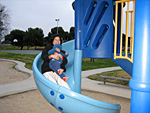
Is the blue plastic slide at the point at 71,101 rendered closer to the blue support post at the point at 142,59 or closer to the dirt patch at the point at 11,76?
the blue support post at the point at 142,59

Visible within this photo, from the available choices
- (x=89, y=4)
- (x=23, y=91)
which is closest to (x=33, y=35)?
(x=23, y=91)

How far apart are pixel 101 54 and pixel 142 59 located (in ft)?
4.37

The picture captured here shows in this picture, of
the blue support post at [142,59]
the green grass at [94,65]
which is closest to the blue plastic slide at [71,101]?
the blue support post at [142,59]

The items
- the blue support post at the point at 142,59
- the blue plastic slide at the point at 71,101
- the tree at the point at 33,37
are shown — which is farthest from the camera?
the tree at the point at 33,37

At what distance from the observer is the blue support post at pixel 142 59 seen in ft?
6.47

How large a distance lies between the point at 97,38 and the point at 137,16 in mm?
1445

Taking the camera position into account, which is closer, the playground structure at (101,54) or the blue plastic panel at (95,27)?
the playground structure at (101,54)

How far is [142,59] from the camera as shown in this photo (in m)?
2.02

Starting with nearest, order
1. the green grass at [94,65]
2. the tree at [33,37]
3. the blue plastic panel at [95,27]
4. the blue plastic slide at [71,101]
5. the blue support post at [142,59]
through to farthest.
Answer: the blue support post at [142,59], the blue plastic slide at [71,101], the blue plastic panel at [95,27], the green grass at [94,65], the tree at [33,37]

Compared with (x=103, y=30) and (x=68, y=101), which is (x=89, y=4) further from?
(x=68, y=101)

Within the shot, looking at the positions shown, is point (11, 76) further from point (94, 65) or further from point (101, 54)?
point (94, 65)

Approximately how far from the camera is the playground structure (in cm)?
201

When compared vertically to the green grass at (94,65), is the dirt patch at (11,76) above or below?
above

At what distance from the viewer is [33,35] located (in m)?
52.8
